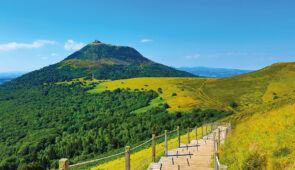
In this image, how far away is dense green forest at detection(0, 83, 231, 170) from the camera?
9794 cm

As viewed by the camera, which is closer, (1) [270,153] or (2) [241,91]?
(1) [270,153]

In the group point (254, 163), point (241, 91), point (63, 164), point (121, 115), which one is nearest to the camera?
point (63, 164)

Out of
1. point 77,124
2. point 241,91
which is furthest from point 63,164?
point 77,124

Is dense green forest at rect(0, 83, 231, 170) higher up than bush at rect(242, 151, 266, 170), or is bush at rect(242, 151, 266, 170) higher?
bush at rect(242, 151, 266, 170)

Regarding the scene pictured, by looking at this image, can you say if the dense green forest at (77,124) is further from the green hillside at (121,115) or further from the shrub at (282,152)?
the shrub at (282,152)

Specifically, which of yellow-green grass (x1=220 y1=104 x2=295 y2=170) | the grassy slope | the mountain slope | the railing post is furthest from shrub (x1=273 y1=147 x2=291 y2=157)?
the mountain slope

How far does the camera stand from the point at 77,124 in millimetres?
137625

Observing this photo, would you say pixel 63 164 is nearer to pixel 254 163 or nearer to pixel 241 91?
pixel 254 163

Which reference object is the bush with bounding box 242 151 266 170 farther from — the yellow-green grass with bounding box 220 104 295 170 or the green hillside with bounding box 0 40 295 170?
the green hillside with bounding box 0 40 295 170

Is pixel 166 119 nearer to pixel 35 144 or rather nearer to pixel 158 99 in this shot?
pixel 158 99

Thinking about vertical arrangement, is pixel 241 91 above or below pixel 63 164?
below

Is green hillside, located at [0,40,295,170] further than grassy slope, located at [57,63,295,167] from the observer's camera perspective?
No

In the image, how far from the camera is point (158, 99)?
448 feet

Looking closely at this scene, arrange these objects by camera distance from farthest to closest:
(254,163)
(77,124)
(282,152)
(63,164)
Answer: (77,124) → (282,152) → (254,163) → (63,164)
